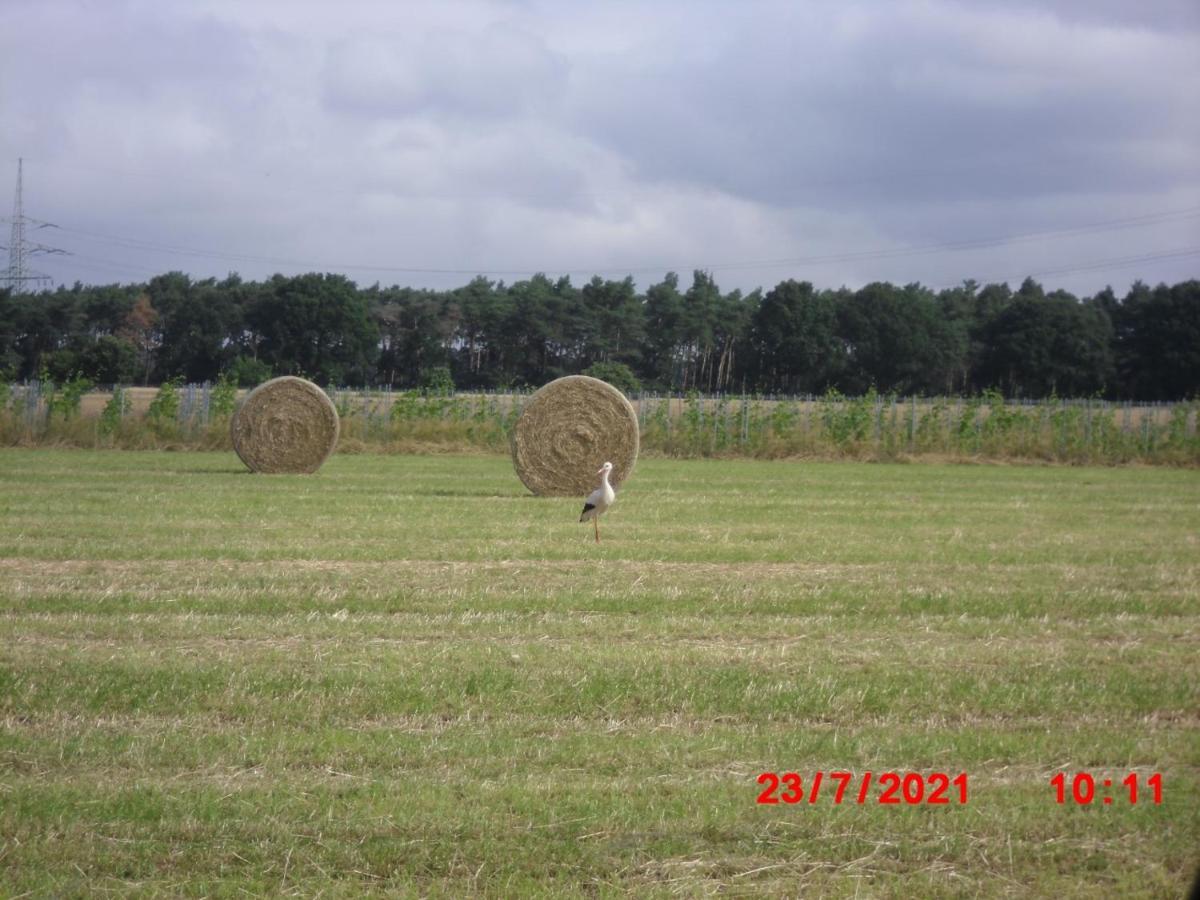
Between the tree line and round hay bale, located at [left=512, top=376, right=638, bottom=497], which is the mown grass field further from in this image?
the tree line

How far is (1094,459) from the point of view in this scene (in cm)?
3569

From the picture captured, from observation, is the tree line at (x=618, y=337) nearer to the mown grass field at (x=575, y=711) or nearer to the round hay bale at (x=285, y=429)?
the round hay bale at (x=285, y=429)

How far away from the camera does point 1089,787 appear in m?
5.25

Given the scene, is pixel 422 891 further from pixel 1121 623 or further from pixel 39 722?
pixel 1121 623

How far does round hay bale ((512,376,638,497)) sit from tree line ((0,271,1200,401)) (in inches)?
1296

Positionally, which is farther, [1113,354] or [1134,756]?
[1113,354]

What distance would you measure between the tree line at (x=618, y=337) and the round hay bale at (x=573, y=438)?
1296 inches

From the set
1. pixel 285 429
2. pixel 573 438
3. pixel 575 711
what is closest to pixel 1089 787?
pixel 575 711

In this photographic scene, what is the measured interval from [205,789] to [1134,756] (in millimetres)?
3933

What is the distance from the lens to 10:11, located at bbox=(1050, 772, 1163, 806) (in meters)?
5.13

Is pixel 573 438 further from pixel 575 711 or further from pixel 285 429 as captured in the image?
pixel 575 711

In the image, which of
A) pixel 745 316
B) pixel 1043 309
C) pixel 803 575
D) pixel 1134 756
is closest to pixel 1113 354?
pixel 1043 309

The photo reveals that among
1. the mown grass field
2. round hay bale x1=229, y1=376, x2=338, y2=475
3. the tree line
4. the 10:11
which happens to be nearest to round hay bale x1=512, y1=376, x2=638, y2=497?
round hay bale x1=229, y1=376, x2=338, y2=475

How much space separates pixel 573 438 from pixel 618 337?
150 ft
